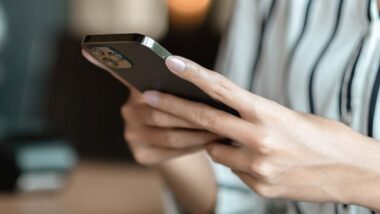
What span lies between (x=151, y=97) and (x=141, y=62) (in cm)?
5

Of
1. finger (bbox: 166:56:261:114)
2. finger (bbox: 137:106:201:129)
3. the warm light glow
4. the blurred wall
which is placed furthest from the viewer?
the warm light glow

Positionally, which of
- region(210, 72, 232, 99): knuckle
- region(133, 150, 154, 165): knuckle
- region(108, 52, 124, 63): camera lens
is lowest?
region(133, 150, 154, 165): knuckle

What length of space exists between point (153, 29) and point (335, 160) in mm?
1585

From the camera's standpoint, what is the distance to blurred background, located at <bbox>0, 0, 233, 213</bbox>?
4.28ft

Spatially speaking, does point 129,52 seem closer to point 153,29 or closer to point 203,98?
point 203,98

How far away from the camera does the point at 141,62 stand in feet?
2.03

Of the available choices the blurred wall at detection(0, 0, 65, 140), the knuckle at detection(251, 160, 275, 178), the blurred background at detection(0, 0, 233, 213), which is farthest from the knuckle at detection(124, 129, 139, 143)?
the blurred wall at detection(0, 0, 65, 140)

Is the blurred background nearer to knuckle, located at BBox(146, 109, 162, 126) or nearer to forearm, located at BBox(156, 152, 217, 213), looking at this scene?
forearm, located at BBox(156, 152, 217, 213)

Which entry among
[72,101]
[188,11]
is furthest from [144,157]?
[188,11]

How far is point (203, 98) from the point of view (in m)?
0.61

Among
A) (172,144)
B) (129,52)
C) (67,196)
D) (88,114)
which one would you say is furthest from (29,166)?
(129,52)

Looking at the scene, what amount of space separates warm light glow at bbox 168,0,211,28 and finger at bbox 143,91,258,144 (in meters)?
1.33

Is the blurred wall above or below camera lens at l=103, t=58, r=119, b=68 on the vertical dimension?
below

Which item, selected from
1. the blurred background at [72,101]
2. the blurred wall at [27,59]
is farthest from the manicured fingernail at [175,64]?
the blurred wall at [27,59]
